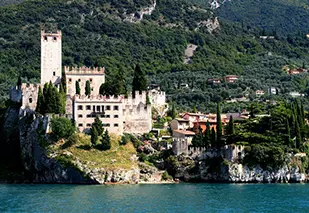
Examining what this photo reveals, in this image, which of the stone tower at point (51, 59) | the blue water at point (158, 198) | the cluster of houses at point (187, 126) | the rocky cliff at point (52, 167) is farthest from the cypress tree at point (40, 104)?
the cluster of houses at point (187, 126)

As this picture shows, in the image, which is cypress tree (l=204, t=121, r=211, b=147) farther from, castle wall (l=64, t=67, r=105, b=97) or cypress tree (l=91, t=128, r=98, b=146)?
castle wall (l=64, t=67, r=105, b=97)

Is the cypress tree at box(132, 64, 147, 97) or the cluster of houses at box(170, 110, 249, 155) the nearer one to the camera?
the cluster of houses at box(170, 110, 249, 155)

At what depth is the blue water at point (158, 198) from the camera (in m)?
66.4

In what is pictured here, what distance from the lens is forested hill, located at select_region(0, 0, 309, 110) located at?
15000cm

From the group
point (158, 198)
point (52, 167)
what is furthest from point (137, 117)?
point (158, 198)

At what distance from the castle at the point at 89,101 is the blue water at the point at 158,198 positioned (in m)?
9.83

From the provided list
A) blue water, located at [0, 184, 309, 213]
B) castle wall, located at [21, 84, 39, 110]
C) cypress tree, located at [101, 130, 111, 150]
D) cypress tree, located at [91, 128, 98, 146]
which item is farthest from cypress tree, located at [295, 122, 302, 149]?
castle wall, located at [21, 84, 39, 110]

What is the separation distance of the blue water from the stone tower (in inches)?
727

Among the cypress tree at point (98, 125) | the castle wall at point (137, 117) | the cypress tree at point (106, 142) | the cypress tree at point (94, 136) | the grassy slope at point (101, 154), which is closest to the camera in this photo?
the grassy slope at point (101, 154)

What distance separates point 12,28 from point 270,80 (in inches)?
2244

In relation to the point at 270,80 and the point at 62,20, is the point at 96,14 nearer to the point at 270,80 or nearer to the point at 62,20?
the point at 62,20

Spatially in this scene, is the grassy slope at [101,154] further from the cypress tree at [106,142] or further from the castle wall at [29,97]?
the castle wall at [29,97]

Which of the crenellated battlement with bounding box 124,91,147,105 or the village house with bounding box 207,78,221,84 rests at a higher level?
the village house with bounding box 207,78,221,84

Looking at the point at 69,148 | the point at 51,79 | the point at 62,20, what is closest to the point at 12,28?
the point at 62,20
